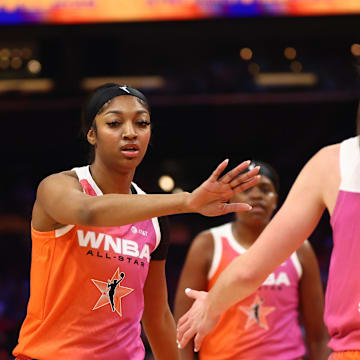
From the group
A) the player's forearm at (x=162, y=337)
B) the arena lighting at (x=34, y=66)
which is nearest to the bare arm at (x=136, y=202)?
the player's forearm at (x=162, y=337)

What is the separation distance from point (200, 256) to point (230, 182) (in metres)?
2.03

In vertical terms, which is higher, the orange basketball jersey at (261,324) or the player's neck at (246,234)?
the player's neck at (246,234)

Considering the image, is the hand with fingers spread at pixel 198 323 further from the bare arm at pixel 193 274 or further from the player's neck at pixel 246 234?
the player's neck at pixel 246 234

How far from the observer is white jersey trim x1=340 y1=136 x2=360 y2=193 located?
2.11 metres

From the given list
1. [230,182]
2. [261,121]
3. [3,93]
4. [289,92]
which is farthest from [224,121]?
[230,182]

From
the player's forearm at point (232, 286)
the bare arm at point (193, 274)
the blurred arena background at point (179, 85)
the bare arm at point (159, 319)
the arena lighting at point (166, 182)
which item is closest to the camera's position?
the player's forearm at point (232, 286)

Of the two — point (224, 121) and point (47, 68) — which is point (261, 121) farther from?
point (47, 68)

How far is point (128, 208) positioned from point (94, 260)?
497 millimetres

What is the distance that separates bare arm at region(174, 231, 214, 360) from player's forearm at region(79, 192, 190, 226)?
A: 1.85m

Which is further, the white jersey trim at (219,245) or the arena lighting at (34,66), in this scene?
the arena lighting at (34,66)

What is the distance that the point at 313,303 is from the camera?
4512mm

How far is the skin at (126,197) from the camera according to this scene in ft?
8.39

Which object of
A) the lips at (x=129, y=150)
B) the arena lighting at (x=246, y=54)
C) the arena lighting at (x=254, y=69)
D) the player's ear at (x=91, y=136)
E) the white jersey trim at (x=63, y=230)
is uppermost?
the arena lighting at (x=246, y=54)

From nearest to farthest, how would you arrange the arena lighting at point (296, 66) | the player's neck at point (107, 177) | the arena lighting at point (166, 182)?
the player's neck at point (107, 177)
the arena lighting at point (296, 66)
the arena lighting at point (166, 182)
